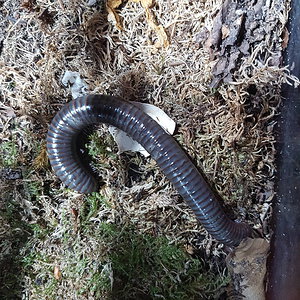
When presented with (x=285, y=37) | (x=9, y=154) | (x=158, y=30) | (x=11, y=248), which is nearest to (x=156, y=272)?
(x=11, y=248)

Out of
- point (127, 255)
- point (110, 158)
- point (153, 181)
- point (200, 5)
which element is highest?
point (200, 5)

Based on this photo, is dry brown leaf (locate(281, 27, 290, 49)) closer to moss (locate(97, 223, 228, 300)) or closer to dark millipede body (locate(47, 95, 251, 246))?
dark millipede body (locate(47, 95, 251, 246))

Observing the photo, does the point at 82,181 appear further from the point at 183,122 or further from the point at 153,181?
the point at 183,122

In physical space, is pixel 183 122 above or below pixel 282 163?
above

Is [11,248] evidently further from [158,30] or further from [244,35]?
[244,35]

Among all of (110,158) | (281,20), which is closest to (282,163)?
(281,20)

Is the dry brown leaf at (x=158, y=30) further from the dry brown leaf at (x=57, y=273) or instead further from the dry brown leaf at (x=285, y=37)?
the dry brown leaf at (x=57, y=273)

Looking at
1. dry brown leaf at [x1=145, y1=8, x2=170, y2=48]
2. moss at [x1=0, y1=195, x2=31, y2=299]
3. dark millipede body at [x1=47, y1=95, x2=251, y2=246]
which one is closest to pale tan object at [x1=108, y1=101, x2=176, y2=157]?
dark millipede body at [x1=47, y1=95, x2=251, y2=246]
